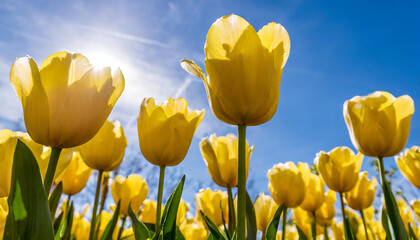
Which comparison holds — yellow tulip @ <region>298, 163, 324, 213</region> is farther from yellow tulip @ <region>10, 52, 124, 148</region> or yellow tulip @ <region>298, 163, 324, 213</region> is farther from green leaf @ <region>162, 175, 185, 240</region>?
yellow tulip @ <region>10, 52, 124, 148</region>

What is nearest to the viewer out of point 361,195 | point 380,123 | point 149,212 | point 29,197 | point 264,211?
point 29,197

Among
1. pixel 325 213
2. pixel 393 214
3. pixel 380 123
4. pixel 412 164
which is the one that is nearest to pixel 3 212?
pixel 393 214

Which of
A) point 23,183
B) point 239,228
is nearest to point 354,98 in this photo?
point 239,228

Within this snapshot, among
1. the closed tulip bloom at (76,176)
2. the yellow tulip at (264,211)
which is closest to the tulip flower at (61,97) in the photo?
the closed tulip bloom at (76,176)

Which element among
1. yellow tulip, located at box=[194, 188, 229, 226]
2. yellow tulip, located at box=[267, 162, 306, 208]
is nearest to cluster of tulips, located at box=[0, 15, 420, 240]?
yellow tulip, located at box=[267, 162, 306, 208]

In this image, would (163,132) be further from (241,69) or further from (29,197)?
(29,197)
